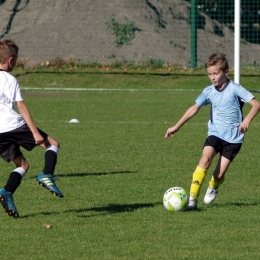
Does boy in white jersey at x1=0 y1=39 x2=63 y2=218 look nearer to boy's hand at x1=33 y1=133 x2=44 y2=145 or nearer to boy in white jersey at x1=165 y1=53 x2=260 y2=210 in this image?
boy's hand at x1=33 y1=133 x2=44 y2=145

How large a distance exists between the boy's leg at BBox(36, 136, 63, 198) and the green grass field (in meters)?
0.29

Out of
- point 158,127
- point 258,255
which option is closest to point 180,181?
point 258,255

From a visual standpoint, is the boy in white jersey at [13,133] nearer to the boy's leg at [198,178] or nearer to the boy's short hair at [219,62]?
the boy's leg at [198,178]

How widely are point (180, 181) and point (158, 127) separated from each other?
18.6ft

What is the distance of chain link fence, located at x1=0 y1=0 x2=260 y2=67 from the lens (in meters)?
28.0

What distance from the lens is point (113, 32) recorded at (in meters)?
28.5

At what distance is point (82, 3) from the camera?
1115 inches

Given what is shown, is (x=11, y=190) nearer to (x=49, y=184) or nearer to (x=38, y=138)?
(x=49, y=184)

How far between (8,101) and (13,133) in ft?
0.98

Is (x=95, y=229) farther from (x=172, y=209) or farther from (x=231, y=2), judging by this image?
(x=231, y=2)

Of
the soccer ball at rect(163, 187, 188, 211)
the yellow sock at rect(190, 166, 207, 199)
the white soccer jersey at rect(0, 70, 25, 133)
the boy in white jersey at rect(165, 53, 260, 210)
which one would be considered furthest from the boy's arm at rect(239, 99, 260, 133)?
the white soccer jersey at rect(0, 70, 25, 133)

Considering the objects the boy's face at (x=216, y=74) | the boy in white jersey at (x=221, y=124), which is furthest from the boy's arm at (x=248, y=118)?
the boy's face at (x=216, y=74)

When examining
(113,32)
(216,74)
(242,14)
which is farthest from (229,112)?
(242,14)

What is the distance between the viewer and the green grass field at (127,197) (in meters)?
6.16
